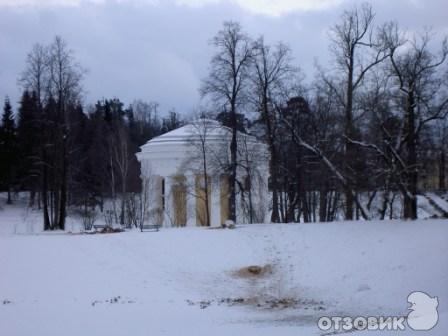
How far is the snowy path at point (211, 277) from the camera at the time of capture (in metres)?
15.0

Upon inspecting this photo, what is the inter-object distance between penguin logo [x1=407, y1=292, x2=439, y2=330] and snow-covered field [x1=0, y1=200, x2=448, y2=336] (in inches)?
13.8

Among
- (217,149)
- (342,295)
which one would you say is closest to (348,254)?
(342,295)

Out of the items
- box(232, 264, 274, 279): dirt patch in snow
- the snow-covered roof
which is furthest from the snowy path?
the snow-covered roof

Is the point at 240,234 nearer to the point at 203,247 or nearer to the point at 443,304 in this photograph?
the point at 203,247

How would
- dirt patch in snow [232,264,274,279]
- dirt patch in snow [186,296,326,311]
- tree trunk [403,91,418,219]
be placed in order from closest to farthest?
dirt patch in snow [186,296,326,311], dirt patch in snow [232,264,274,279], tree trunk [403,91,418,219]

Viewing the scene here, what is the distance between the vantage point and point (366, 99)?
2806 cm

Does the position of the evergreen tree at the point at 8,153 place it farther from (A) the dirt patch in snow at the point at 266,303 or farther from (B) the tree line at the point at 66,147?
(A) the dirt patch in snow at the point at 266,303

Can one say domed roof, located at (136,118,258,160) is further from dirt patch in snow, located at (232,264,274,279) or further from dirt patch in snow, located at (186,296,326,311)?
dirt patch in snow, located at (186,296,326,311)

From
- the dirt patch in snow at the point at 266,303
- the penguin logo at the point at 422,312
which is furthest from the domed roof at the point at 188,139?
the penguin logo at the point at 422,312

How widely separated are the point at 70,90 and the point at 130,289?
16830mm

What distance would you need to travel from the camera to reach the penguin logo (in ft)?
34.1

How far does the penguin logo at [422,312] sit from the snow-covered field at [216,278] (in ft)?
1.15

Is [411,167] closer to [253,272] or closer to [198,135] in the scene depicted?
[253,272]

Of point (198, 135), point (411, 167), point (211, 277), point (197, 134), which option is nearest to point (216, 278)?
point (211, 277)
